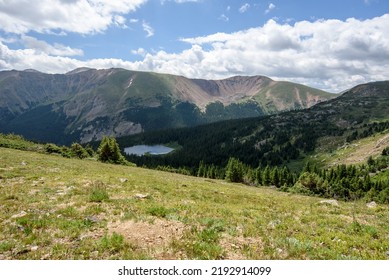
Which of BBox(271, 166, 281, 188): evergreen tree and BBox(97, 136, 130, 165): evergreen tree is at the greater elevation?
BBox(97, 136, 130, 165): evergreen tree

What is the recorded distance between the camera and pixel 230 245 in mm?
11852

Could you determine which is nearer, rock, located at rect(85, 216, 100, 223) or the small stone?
the small stone

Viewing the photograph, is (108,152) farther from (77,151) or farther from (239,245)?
(239,245)

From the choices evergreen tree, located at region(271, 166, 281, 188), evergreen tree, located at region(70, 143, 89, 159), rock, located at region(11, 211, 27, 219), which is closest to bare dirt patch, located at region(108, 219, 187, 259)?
rock, located at region(11, 211, 27, 219)

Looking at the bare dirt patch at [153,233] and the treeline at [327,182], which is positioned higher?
the bare dirt patch at [153,233]

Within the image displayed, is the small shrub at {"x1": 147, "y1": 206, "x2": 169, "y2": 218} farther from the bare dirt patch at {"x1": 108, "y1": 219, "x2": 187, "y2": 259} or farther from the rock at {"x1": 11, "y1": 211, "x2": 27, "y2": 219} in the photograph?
the rock at {"x1": 11, "y1": 211, "x2": 27, "y2": 219}

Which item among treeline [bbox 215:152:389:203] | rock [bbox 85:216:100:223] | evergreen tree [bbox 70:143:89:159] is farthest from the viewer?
treeline [bbox 215:152:389:203]

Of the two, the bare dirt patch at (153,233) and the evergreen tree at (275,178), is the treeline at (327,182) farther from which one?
the bare dirt patch at (153,233)

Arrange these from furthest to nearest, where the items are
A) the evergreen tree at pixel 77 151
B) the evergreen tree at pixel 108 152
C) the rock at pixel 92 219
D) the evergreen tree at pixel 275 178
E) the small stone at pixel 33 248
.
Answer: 1. the evergreen tree at pixel 275 178
2. the evergreen tree at pixel 77 151
3. the evergreen tree at pixel 108 152
4. the rock at pixel 92 219
5. the small stone at pixel 33 248


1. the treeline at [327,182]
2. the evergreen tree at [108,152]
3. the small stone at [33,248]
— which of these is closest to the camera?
the small stone at [33,248]

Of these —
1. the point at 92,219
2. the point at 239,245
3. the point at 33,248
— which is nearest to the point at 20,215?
the point at 92,219

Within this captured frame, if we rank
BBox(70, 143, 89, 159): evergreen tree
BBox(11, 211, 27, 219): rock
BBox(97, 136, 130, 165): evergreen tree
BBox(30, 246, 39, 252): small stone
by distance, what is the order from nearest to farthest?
BBox(30, 246, 39, 252): small stone → BBox(11, 211, 27, 219): rock → BBox(97, 136, 130, 165): evergreen tree → BBox(70, 143, 89, 159): evergreen tree

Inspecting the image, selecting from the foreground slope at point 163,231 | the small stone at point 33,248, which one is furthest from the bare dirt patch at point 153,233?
the small stone at point 33,248
